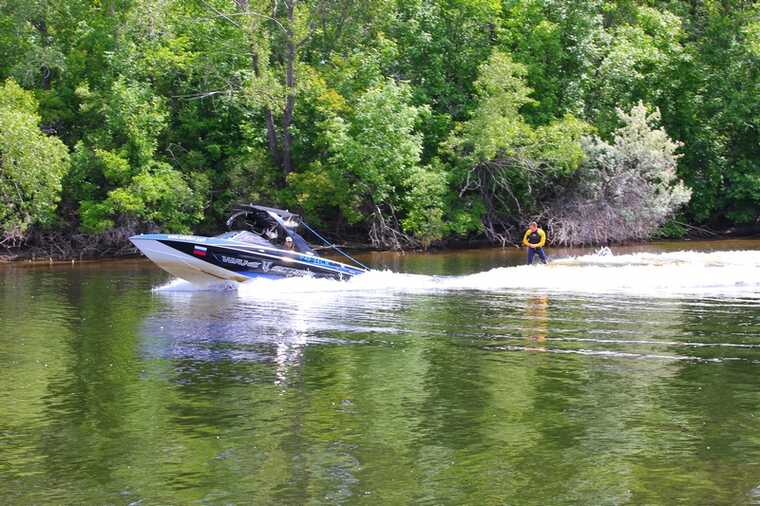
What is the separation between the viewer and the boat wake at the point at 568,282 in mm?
26438

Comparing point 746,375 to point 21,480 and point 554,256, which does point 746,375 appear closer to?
point 21,480

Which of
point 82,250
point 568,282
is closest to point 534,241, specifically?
point 568,282

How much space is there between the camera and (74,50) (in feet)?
148

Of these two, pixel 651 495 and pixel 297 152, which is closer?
pixel 651 495

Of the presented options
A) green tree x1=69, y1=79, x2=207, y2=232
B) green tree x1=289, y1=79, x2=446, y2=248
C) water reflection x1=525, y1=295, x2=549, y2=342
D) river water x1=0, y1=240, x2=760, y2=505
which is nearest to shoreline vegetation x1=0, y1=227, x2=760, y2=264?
green tree x1=69, y1=79, x2=207, y2=232

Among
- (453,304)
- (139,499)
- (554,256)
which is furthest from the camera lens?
(554,256)

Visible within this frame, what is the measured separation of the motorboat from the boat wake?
0.29m

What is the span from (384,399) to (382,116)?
2985 cm

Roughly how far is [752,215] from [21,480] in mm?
45015

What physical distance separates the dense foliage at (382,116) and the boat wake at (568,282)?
45.1 feet

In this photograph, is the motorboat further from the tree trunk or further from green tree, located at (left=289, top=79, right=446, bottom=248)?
the tree trunk

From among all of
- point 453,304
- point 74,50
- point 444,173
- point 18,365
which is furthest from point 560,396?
point 74,50

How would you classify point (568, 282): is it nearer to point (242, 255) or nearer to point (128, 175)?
point (242, 255)

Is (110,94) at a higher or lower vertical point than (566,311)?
higher
